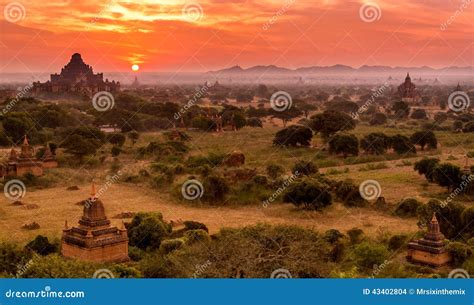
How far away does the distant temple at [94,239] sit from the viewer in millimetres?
15664

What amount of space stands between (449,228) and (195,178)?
1198cm

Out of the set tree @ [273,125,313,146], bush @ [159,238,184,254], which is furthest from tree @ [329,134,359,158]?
bush @ [159,238,184,254]

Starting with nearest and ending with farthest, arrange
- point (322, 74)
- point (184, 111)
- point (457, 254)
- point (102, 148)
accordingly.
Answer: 1. point (457, 254)
2. point (102, 148)
3. point (184, 111)
4. point (322, 74)

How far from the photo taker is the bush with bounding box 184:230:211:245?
17.2 metres

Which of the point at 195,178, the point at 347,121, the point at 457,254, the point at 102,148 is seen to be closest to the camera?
the point at 457,254

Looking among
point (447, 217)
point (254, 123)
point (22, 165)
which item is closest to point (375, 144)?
point (447, 217)

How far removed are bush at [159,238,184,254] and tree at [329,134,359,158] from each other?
21345 mm

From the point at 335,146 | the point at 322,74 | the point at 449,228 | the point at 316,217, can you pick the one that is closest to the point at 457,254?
the point at 449,228

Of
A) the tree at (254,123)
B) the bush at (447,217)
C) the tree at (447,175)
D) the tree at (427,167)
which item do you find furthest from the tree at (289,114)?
the bush at (447,217)

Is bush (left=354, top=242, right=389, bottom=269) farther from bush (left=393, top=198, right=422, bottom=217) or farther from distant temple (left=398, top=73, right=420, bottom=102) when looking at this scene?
distant temple (left=398, top=73, right=420, bottom=102)

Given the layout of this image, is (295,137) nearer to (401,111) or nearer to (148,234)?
(148,234)

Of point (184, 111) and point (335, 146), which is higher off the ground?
point (184, 111)

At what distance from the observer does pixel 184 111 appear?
54031 mm

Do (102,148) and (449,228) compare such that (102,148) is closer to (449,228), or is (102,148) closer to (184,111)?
(184,111)
